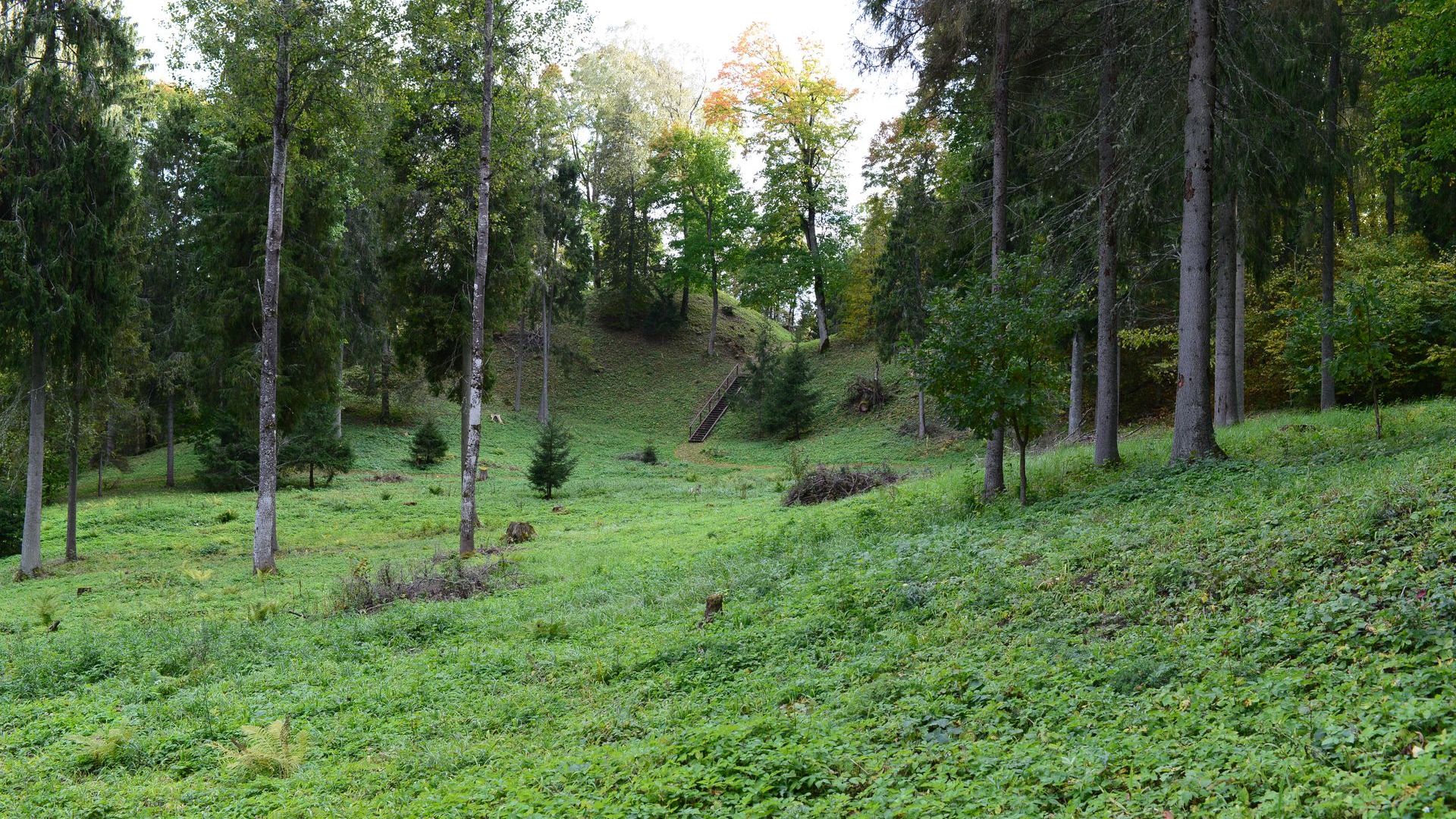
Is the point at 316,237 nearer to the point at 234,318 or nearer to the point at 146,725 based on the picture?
the point at 234,318

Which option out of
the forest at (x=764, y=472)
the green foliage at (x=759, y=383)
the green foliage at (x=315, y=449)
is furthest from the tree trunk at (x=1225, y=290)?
the green foliage at (x=315, y=449)

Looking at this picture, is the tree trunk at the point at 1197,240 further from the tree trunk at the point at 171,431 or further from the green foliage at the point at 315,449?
the tree trunk at the point at 171,431

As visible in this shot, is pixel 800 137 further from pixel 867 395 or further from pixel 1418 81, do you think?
pixel 1418 81

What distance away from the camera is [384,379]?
36.0 metres

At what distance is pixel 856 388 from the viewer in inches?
1516

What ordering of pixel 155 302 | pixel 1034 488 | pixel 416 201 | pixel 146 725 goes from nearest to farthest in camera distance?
Result: pixel 146 725
pixel 1034 488
pixel 416 201
pixel 155 302

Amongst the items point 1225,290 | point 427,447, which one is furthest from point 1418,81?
point 427,447

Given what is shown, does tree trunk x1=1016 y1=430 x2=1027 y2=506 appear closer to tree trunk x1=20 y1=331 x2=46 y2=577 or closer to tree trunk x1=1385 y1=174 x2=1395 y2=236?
tree trunk x1=20 y1=331 x2=46 y2=577

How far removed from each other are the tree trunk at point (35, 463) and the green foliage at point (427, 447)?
14.3 meters

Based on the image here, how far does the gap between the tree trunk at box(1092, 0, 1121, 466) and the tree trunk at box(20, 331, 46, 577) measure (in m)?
19.7

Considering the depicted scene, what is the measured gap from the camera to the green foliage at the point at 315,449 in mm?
25109

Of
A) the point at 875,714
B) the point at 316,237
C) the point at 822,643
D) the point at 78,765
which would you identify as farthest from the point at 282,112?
the point at 875,714

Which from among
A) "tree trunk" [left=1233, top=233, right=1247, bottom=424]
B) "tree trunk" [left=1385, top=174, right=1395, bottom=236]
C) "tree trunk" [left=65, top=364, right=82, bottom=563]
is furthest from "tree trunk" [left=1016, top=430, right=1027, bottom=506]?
"tree trunk" [left=1385, top=174, right=1395, bottom=236]

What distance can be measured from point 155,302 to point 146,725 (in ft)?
95.8
